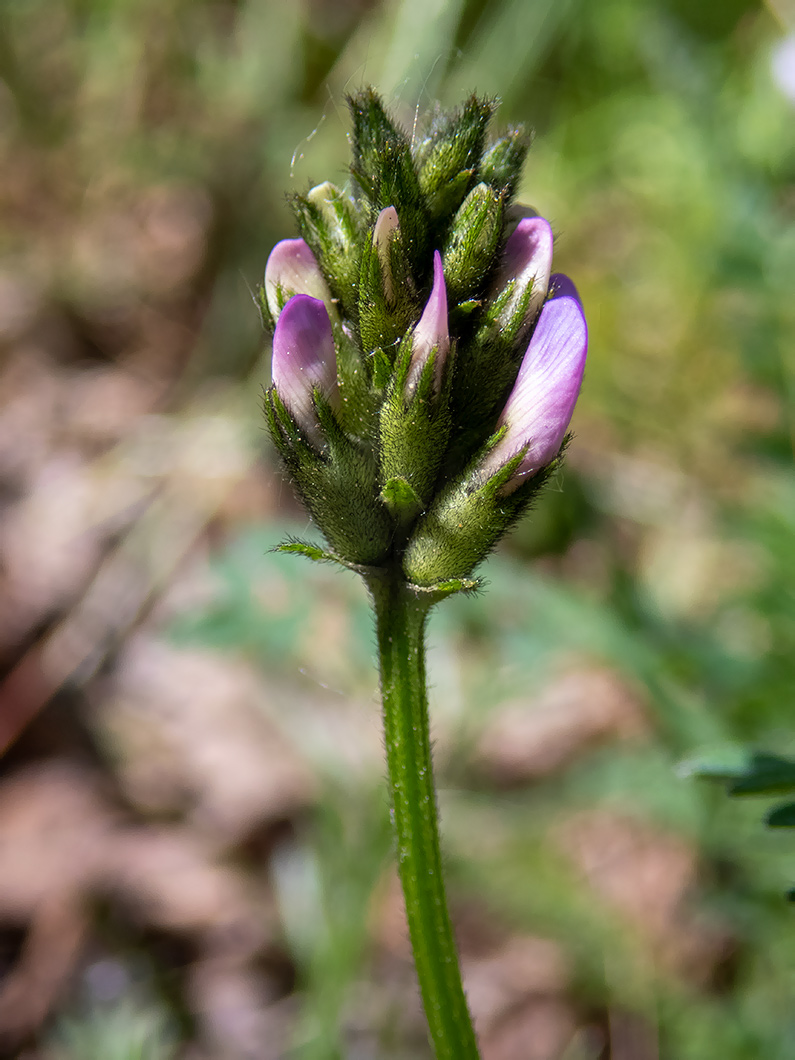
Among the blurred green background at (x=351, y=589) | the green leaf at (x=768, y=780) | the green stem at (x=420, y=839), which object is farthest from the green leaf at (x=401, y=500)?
the green leaf at (x=768, y=780)

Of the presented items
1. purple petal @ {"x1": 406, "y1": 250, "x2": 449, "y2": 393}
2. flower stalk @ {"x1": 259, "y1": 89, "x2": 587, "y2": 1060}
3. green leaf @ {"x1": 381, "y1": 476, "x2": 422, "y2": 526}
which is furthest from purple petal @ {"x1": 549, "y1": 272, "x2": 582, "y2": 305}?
green leaf @ {"x1": 381, "y1": 476, "x2": 422, "y2": 526}

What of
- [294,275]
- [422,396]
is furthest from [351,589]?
[422,396]

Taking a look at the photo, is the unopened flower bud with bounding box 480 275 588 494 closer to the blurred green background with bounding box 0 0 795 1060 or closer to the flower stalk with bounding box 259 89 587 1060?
the flower stalk with bounding box 259 89 587 1060

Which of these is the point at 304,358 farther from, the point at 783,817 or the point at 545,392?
the point at 783,817

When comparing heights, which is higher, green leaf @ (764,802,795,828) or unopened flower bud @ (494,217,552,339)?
unopened flower bud @ (494,217,552,339)

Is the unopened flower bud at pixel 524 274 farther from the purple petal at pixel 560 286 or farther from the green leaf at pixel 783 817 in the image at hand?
the green leaf at pixel 783 817

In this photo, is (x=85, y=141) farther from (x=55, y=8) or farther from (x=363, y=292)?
(x=363, y=292)
